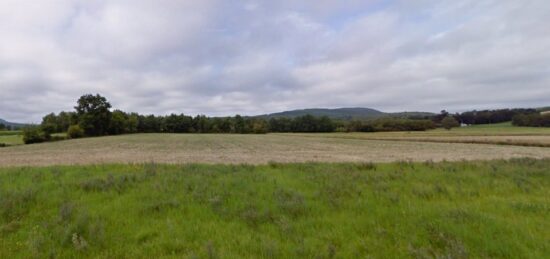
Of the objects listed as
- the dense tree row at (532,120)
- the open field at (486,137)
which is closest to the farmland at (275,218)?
the open field at (486,137)

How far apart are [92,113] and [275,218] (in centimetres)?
9875

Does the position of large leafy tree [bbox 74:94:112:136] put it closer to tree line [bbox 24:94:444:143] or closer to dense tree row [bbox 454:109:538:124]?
tree line [bbox 24:94:444:143]

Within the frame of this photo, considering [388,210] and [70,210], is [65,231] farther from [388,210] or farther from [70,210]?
[388,210]

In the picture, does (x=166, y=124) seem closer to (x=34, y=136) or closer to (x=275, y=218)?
(x=34, y=136)

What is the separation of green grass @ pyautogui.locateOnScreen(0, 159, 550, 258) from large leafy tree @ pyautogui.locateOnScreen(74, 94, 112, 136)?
8997 centimetres

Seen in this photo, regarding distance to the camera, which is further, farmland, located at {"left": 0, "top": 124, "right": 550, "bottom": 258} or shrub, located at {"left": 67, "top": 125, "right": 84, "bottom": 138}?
shrub, located at {"left": 67, "top": 125, "right": 84, "bottom": 138}

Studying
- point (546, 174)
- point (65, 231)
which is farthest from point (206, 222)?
point (546, 174)

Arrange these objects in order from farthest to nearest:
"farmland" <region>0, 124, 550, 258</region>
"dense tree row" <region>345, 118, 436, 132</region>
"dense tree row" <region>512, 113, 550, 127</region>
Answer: "dense tree row" <region>345, 118, 436, 132</region> → "dense tree row" <region>512, 113, 550, 127</region> → "farmland" <region>0, 124, 550, 258</region>

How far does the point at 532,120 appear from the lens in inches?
3890

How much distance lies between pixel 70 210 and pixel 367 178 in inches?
314

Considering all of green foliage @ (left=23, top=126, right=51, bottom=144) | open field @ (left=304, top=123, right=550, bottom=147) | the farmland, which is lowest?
open field @ (left=304, top=123, right=550, bottom=147)

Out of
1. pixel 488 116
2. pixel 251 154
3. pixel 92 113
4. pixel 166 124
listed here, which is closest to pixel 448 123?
pixel 488 116

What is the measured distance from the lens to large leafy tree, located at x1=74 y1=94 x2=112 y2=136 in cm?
8388

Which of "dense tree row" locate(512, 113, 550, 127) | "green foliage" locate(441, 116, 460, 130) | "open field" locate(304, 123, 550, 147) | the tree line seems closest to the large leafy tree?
the tree line
